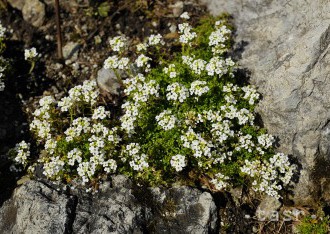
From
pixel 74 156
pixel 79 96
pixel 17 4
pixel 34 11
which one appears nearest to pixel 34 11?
pixel 34 11

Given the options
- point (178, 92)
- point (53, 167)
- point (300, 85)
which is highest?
point (300, 85)

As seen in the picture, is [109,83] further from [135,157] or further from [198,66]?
[135,157]

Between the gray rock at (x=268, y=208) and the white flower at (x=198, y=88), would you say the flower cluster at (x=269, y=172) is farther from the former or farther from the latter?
the white flower at (x=198, y=88)

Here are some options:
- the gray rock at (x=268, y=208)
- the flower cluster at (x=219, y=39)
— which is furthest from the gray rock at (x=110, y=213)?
the flower cluster at (x=219, y=39)

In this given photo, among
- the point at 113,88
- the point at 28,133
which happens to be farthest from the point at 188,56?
the point at 28,133

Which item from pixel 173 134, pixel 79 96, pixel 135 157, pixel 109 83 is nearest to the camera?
pixel 135 157

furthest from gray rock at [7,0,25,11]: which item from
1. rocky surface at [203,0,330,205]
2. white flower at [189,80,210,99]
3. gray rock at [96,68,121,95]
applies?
rocky surface at [203,0,330,205]

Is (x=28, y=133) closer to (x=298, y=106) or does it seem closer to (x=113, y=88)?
(x=113, y=88)
